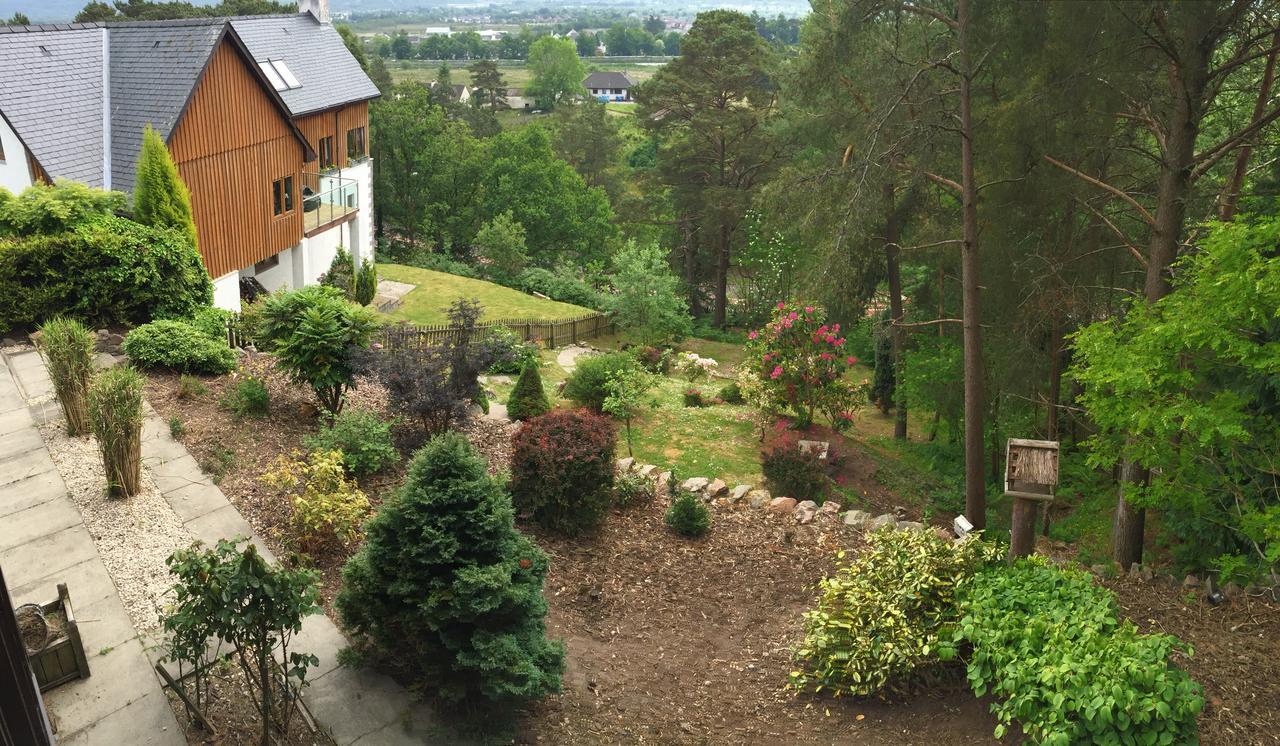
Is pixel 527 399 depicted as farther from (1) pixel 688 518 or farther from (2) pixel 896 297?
(2) pixel 896 297

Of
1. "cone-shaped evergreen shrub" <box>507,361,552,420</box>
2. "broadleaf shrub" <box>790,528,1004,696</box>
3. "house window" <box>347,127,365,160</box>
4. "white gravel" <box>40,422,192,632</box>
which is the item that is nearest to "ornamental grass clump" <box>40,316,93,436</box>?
"white gravel" <box>40,422,192,632</box>

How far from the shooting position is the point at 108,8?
41562 mm

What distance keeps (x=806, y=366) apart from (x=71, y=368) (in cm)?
1088

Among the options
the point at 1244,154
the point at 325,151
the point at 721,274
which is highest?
the point at 325,151

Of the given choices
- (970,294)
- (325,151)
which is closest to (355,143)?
(325,151)

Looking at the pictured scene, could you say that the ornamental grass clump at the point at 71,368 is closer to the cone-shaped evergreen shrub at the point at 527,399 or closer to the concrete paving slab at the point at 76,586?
the concrete paving slab at the point at 76,586

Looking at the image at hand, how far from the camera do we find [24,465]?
923 cm

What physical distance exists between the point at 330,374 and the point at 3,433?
3.63 m

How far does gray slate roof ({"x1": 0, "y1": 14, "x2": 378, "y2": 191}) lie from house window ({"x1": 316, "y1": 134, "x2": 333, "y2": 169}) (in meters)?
6.58

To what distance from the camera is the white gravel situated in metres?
7.36

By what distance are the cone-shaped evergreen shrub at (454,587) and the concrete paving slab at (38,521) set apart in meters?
3.47

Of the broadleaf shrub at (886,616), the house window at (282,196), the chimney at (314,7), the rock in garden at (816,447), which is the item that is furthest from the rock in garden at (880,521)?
the chimney at (314,7)

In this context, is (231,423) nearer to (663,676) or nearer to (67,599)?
(67,599)

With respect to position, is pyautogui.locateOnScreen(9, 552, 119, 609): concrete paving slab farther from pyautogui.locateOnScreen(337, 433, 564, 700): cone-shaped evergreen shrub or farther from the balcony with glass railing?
the balcony with glass railing
